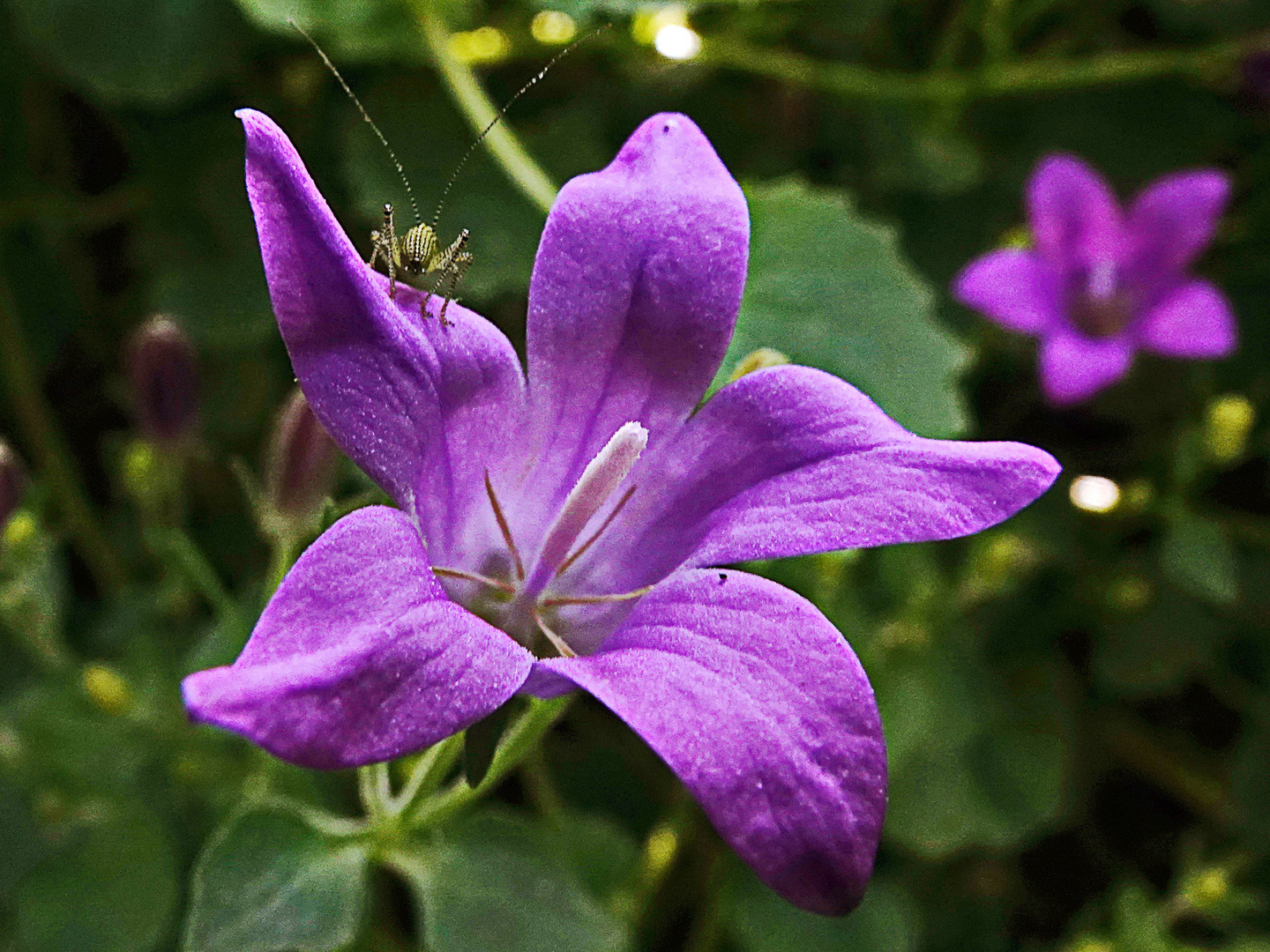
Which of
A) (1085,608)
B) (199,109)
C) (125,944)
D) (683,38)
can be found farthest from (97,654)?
(1085,608)

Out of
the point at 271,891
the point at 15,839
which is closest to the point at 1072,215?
the point at 271,891

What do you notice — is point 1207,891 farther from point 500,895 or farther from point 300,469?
point 300,469

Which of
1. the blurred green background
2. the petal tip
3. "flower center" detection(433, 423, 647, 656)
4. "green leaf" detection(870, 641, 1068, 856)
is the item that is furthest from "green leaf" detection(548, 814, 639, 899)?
the petal tip

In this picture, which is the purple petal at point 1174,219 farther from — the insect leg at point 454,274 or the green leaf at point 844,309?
the insect leg at point 454,274

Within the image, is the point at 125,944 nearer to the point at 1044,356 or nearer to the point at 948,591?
the point at 948,591

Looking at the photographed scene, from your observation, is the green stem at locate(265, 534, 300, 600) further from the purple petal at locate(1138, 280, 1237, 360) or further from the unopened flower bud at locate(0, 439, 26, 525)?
the purple petal at locate(1138, 280, 1237, 360)
